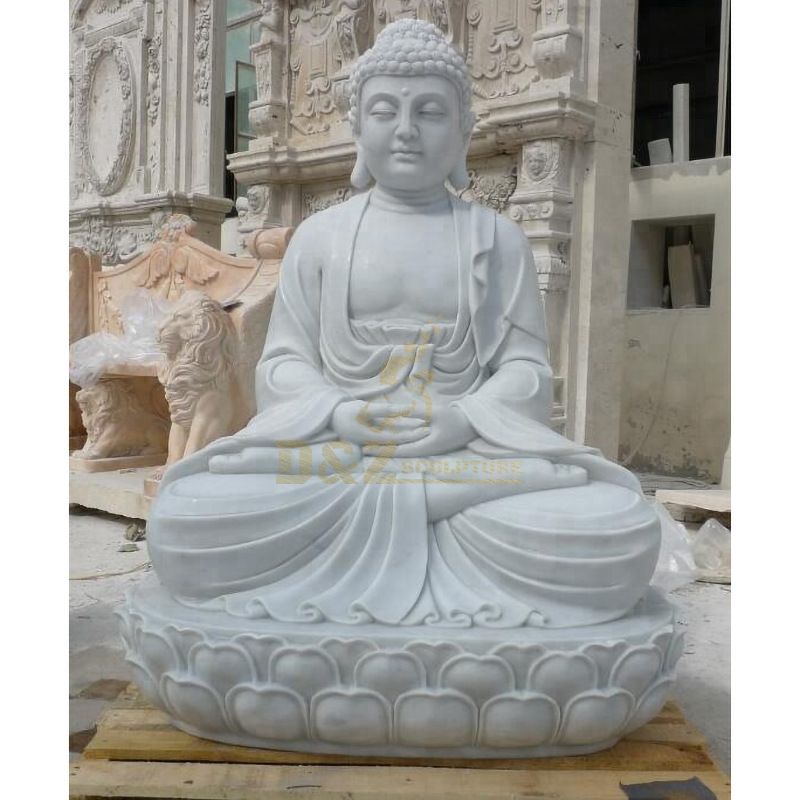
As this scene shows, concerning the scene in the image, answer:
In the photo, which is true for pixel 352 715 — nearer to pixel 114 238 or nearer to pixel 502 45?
pixel 502 45

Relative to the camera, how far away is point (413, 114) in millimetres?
2268

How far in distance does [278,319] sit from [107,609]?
142cm

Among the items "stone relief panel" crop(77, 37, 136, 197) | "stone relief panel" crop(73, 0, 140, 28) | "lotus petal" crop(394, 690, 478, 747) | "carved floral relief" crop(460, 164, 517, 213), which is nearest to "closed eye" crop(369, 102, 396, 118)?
"lotus petal" crop(394, 690, 478, 747)

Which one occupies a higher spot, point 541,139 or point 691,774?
point 541,139

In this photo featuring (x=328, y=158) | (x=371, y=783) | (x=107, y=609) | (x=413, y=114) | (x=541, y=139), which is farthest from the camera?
(x=328, y=158)

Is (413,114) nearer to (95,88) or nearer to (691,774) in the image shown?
(691,774)

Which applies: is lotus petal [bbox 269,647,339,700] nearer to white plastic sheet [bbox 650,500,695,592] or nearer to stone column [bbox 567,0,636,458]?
white plastic sheet [bbox 650,500,695,592]

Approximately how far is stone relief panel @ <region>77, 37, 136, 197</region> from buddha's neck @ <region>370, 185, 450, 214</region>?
550cm

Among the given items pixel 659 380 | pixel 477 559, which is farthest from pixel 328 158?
pixel 477 559

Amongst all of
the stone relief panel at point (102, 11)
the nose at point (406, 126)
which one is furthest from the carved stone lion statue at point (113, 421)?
the stone relief panel at point (102, 11)

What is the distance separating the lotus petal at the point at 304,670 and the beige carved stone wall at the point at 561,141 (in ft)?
9.90

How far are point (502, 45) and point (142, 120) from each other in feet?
11.9

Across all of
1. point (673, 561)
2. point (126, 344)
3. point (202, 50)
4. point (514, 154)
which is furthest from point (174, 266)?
point (673, 561)

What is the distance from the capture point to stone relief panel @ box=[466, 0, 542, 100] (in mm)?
4629
